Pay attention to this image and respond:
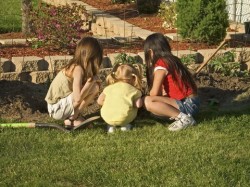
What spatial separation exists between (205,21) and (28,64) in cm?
307

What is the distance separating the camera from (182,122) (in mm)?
6789

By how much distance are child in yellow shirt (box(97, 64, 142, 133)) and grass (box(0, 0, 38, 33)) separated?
267 inches

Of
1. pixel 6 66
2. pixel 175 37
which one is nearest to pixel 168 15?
pixel 175 37

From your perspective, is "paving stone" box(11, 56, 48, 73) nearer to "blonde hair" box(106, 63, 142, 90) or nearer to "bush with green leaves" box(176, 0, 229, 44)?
"blonde hair" box(106, 63, 142, 90)

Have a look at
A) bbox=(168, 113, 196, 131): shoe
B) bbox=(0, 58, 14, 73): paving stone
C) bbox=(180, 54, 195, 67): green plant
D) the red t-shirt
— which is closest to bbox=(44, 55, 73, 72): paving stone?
bbox=(0, 58, 14, 73): paving stone

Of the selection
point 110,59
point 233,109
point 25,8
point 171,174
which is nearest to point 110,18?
point 25,8

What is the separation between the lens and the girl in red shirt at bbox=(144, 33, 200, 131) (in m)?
6.86

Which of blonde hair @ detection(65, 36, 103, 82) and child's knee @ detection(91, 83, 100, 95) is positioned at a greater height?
blonde hair @ detection(65, 36, 103, 82)

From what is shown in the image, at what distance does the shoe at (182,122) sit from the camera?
675 cm

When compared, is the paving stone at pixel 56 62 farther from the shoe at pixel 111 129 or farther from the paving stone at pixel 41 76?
the shoe at pixel 111 129

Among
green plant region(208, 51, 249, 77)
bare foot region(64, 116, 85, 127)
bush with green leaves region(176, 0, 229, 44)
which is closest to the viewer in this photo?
bare foot region(64, 116, 85, 127)

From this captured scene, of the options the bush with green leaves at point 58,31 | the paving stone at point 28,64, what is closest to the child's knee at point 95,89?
the paving stone at point 28,64

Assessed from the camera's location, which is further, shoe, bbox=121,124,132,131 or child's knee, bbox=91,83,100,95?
child's knee, bbox=91,83,100,95

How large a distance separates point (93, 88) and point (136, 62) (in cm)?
182
